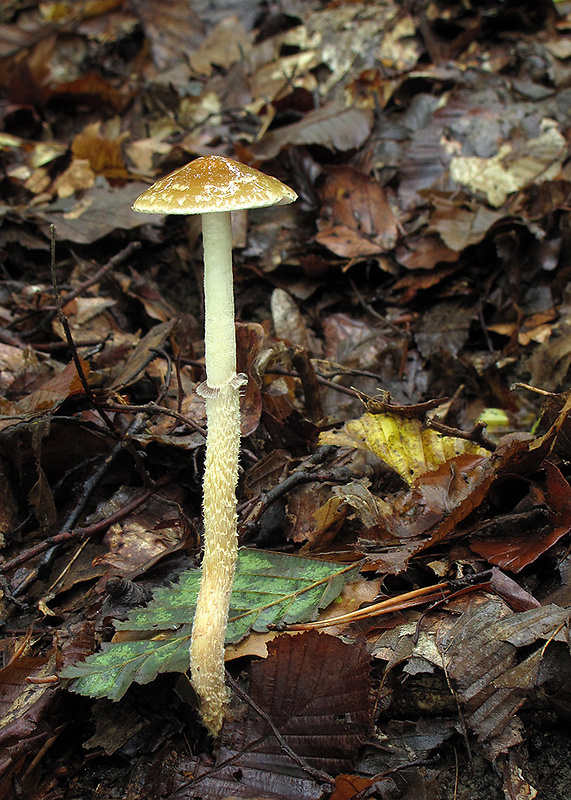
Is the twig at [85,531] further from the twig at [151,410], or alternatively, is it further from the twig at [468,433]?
the twig at [468,433]

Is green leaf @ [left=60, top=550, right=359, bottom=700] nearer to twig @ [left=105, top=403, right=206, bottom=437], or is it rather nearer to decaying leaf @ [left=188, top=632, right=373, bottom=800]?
decaying leaf @ [left=188, top=632, right=373, bottom=800]

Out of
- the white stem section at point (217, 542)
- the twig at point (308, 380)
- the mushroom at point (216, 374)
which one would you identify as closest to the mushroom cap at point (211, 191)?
the mushroom at point (216, 374)

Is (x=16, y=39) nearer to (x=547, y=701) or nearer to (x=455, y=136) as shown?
(x=455, y=136)

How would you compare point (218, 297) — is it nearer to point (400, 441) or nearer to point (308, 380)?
point (400, 441)

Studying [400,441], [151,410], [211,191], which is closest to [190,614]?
[151,410]

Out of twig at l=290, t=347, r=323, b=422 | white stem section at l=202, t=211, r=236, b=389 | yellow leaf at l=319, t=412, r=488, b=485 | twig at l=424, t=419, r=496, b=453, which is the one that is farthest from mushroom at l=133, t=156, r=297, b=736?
A: twig at l=290, t=347, r=323, b=422

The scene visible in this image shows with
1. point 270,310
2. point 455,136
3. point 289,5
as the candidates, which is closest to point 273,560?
point 270,310
